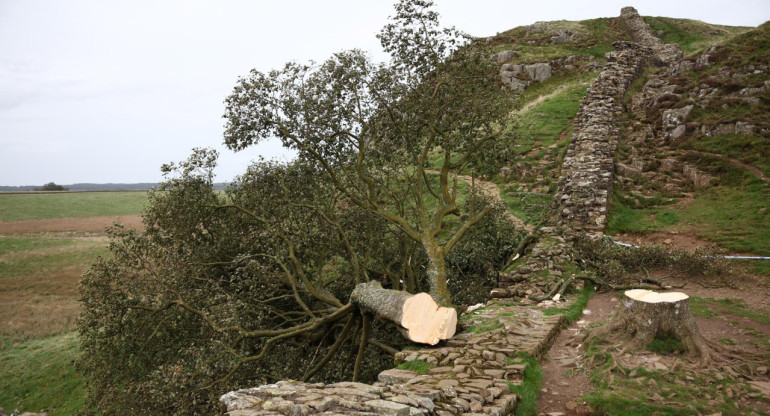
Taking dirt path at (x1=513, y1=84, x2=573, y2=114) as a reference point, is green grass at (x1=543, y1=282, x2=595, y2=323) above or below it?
below

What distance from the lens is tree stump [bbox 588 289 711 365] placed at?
8172 mm

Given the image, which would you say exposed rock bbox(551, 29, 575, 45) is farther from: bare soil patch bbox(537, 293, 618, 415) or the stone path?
bare soil patch bbox(537, 293, 618, 415)

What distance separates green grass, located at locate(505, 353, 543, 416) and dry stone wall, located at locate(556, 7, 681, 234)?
34.0 feet

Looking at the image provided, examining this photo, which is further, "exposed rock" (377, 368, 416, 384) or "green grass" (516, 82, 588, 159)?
"green grass" (516, 82, 588, 159)

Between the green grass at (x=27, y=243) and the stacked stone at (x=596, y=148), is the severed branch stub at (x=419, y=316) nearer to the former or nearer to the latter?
the stacked stone at (x=596, y=148)

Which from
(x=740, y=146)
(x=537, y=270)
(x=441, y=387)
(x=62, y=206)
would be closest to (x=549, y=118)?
(x=740, y=146)

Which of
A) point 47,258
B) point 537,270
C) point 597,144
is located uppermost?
point 597,144

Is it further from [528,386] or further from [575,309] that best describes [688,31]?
[528,386]

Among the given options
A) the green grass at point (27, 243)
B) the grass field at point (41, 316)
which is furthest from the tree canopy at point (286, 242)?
the green grass at point (27, 243)

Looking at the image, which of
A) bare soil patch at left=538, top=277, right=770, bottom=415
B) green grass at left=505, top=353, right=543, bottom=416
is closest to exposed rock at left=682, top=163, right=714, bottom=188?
bare soil patch at left=538, top=277, right=770, bottom=415

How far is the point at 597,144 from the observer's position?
23078mm

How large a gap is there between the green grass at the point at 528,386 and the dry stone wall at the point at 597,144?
1037 centimetres

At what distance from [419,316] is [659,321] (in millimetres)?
4895

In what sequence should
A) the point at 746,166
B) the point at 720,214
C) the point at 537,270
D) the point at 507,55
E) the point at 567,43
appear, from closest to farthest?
the point at 537,270
the point at 720,214
the point at 746,166
the point at 507,55
the point at 567,43
